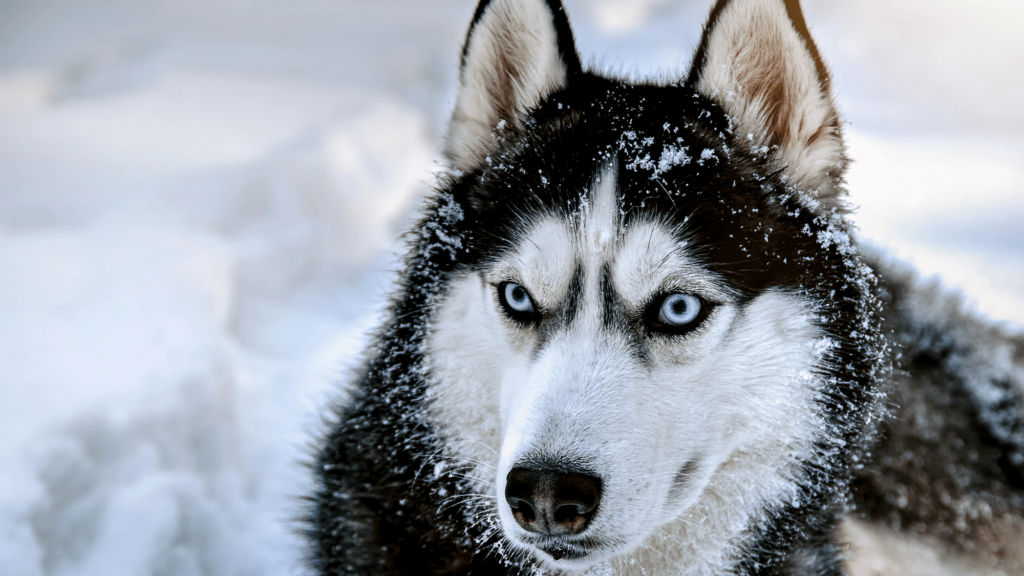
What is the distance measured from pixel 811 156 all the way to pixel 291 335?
2.74 meters

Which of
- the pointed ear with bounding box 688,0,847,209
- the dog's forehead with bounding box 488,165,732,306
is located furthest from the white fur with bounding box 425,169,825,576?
the pointed ear with bounding box 688,0,847,209

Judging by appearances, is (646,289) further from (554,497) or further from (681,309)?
(554,497)

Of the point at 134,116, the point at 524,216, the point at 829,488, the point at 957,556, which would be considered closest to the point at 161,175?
the point at 134,116

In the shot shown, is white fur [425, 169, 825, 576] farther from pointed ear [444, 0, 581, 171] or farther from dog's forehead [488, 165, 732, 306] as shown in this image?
pointed ear [444, 0, 581, 171]

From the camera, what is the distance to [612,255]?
4.80 feet

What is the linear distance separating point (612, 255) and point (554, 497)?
1.75 feet

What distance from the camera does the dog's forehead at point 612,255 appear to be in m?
1.45

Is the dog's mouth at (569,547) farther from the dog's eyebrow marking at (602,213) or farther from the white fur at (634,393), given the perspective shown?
the dog's eyebrow marking at (602,213)

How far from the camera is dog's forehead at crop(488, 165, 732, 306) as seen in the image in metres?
1.45

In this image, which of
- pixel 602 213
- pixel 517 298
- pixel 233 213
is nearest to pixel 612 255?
pixel 602 213

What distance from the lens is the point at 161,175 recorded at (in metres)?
4.04

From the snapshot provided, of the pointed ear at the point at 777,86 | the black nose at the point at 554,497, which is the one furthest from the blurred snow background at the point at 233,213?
the black nose at the point at 554,497

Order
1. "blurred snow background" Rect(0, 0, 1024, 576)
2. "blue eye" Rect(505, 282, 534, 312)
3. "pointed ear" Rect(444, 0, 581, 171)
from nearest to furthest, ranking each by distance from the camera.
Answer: "blue eye" Rect(505, 282, 534, 312) → "pointed ear" Rect(444, 0, 581, 171) → "blurred snow background" Rect(0, 0, 1024, 576)

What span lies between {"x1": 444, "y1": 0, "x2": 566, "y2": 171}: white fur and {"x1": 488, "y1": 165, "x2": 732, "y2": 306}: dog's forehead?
403 millimetres
